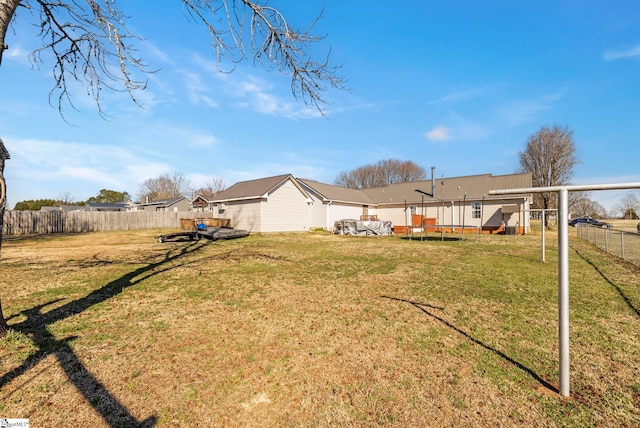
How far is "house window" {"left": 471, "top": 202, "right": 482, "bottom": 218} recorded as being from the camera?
25.2 m

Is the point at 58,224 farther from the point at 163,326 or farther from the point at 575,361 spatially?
the point at 575,361

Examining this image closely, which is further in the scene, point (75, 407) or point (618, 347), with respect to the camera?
point (618, 347)

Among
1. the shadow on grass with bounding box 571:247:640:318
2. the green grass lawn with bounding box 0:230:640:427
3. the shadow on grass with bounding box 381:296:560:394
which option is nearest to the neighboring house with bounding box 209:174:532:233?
the shadow on grass with bounding box 571:247:640:318

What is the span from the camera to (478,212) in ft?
83.0

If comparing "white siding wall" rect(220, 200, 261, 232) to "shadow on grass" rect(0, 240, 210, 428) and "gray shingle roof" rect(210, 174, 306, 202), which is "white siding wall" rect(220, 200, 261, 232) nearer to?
"gray shingle roof" rect(210, 174, 306, 202)

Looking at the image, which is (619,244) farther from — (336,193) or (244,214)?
(244,214)

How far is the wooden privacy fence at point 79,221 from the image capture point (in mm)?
21203

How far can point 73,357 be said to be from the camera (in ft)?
10.8

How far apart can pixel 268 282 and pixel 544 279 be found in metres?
7.03

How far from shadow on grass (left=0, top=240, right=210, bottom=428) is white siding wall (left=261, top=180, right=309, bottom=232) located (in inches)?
596

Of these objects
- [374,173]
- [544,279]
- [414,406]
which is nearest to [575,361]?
[414,406]

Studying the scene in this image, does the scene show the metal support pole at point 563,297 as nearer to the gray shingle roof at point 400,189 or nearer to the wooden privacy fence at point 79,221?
the gray shingle roof at point 400,189

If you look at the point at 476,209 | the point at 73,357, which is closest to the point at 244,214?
the point at 73,357

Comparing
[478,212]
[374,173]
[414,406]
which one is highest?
[374,173]
